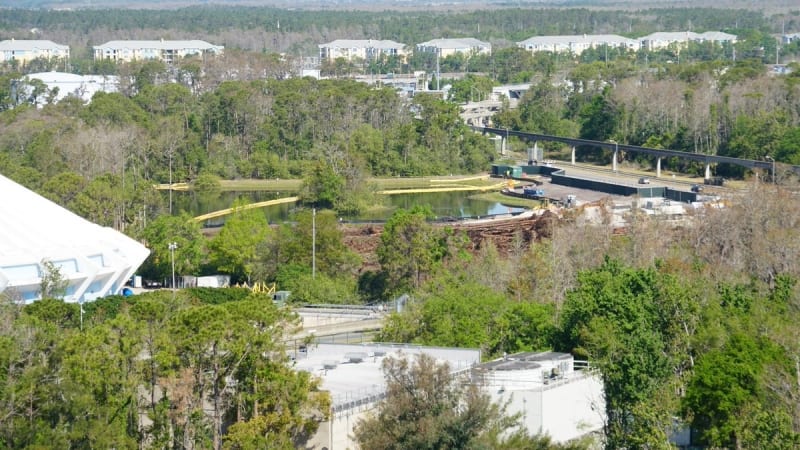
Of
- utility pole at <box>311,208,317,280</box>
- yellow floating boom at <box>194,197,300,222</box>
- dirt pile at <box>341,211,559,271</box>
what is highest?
utility pole at <box>311,208,317,280</box>

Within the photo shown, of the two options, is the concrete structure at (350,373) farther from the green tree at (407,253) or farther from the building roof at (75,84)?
the building roof at (75,84)

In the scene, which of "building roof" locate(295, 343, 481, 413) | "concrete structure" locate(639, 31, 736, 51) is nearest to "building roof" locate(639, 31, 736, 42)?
"concrete structure" locate(639, 31, 736, 51)

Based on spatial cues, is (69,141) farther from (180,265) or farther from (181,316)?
(181,316)

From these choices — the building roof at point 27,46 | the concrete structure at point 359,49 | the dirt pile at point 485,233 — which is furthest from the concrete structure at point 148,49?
the dirt pile at point 485,233

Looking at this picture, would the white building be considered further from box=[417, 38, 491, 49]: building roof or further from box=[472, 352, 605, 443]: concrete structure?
box=[417, 38, 491, 49]: building roof

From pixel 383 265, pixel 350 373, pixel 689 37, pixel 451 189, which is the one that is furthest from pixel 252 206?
pixel 689 37

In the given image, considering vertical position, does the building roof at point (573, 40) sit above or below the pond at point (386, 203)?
above

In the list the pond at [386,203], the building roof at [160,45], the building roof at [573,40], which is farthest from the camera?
the building roof at [573,40]
